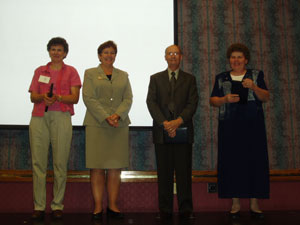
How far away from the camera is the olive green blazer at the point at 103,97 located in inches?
104

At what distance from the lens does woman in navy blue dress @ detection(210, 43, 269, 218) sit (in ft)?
8.80

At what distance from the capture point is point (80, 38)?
3.32m

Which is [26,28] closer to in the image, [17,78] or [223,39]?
[17,78]

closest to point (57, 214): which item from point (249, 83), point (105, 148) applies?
point (105, 148)

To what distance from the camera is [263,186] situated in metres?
2.67

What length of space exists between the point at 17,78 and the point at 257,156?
8.61ft

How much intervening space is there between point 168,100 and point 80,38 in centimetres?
132

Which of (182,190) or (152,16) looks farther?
(152,16)

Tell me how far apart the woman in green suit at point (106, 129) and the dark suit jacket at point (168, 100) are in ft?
0.86

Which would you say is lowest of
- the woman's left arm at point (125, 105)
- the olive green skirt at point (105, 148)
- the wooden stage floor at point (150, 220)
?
the wooden stage floor at point (150, 220)

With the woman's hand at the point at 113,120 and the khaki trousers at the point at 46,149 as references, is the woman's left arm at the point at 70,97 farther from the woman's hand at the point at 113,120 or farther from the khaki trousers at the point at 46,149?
the woman's hand at the point at 113,120

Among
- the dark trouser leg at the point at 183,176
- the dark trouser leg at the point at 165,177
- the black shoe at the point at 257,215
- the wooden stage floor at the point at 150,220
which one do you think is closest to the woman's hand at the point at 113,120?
the dark trouser leg at the point at 165,177

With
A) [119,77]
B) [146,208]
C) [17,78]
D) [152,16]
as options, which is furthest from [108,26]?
[146,208]

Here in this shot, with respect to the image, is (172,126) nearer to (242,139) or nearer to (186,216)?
(242,139)
